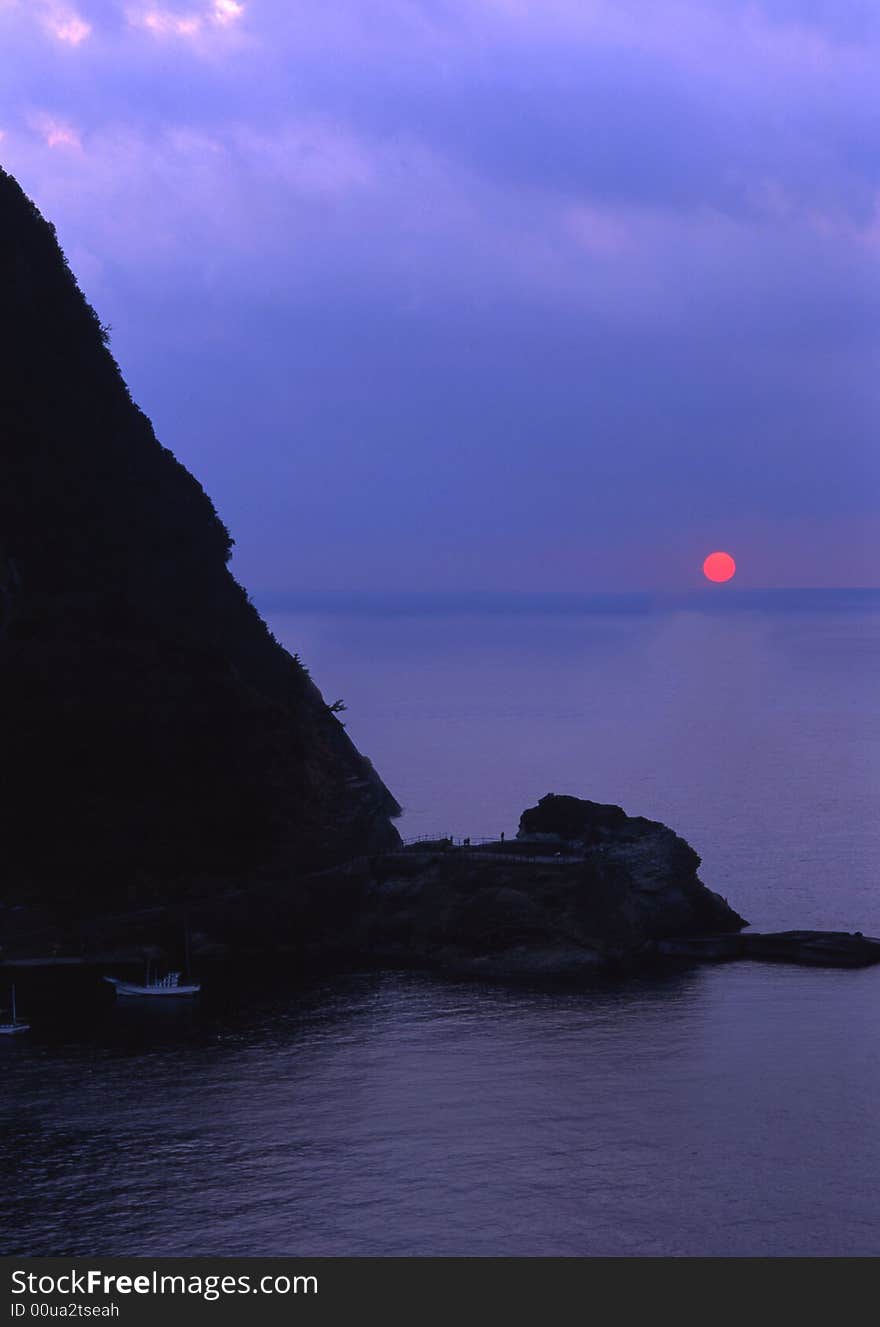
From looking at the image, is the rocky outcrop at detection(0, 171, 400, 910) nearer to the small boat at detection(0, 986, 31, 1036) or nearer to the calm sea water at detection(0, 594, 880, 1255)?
the calm sea water at detection(0, 594, 880, 1255)

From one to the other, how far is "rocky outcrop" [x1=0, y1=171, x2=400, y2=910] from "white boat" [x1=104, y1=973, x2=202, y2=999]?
29.4 feet

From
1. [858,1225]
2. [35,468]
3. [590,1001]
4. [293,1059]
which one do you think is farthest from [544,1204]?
[35,468]

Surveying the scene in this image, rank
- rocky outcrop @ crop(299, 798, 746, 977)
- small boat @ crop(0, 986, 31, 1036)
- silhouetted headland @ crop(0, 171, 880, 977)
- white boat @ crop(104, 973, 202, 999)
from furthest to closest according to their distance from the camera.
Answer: silhouetted headland @ crop(0, 171, 880, 977) < rocky outcrop @ crop(299, 798, 746, 977) < white boat @ crop(104, 973, 202, 999) < small boat @ crop(0, 986, 31, 1036)

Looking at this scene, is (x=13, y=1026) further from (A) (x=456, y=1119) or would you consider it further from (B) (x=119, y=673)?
(B) (x=119, y=673)

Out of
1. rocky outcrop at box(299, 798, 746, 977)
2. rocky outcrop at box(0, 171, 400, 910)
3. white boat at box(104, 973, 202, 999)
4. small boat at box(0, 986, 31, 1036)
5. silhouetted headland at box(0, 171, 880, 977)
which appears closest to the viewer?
small boat at box(0, 986, 31, 1036)

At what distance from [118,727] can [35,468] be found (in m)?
28.2

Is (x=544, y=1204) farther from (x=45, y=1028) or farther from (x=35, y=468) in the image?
(x=35, y=468)

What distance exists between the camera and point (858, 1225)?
53.8m

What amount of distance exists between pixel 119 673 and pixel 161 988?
86.5ft

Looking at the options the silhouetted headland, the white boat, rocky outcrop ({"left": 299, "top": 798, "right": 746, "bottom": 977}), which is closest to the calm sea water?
the white boat

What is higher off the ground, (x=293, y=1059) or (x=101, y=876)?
(x=101, y=876)

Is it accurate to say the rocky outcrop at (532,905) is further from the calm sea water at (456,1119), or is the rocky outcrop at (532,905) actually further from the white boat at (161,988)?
the white boat at (161,988)

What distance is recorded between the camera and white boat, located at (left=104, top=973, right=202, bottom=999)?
85875mm

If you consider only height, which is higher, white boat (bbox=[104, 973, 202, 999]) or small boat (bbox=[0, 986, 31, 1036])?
white boat (bbox=[104, 973, 202, 999])
